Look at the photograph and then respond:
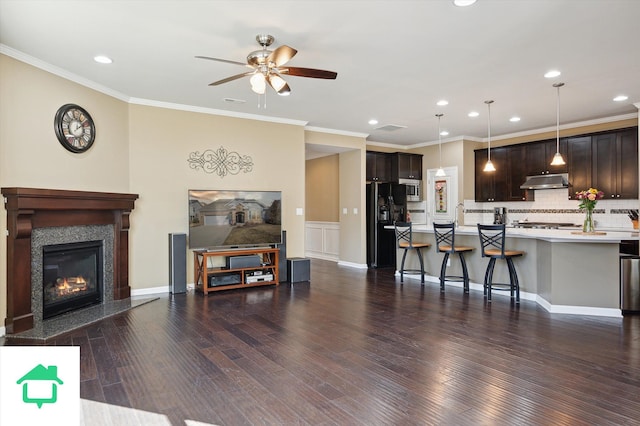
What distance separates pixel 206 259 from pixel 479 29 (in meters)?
4.41

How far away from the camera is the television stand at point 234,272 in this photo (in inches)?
223

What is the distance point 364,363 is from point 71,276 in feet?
12.2

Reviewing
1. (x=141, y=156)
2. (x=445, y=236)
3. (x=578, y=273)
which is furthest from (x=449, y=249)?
(x=141, y=156)

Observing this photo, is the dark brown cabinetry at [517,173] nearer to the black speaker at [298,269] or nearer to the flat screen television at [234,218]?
the black speaker at [298,269]

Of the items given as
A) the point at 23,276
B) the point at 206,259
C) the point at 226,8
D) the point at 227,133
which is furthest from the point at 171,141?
the point at 226,8

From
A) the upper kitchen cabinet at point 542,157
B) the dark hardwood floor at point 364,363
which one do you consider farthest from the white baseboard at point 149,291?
the upper kitchen cabinet at point 542,157

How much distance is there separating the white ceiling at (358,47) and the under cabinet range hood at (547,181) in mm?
1433

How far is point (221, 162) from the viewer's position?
20.2ft

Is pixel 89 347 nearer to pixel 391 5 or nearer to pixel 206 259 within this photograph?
pixel 206 259

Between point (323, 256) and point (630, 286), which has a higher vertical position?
point (630, 286)

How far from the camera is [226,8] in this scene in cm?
306

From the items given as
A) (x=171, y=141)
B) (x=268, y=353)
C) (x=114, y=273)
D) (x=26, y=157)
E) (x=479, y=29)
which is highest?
(x=479, y=29)

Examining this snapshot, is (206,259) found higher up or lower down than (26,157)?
lower down

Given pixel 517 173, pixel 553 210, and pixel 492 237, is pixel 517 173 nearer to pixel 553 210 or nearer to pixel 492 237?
pixel 553 210
